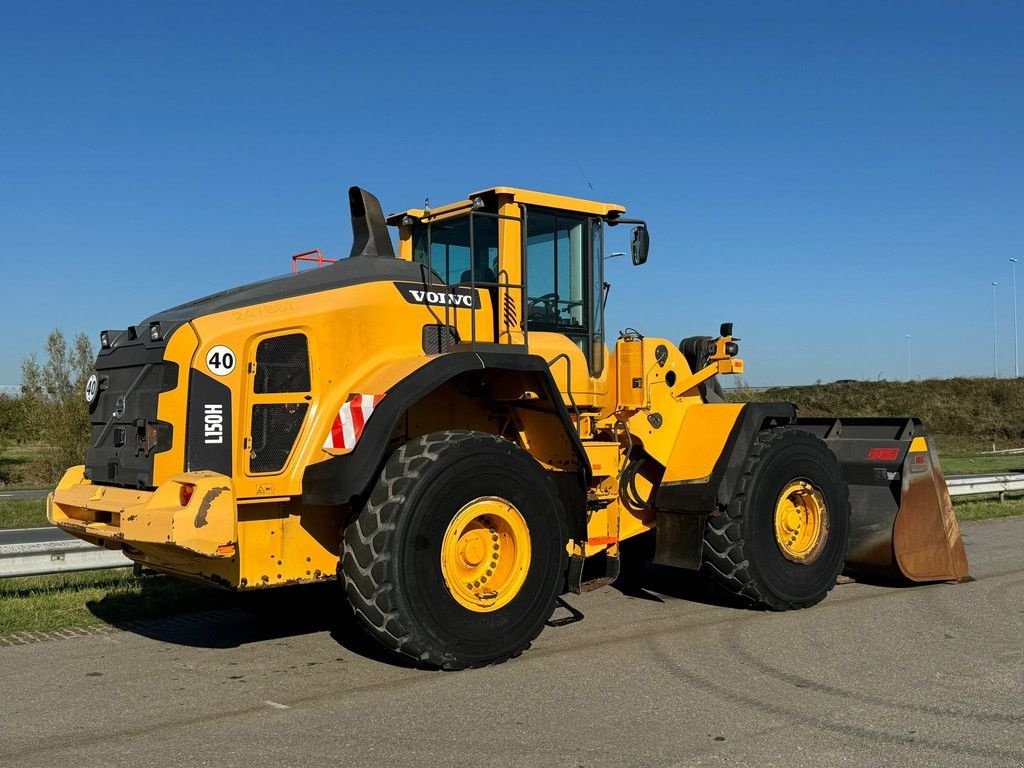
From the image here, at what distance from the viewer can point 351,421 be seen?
6.01m

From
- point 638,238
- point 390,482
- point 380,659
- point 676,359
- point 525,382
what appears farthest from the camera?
point 676,359

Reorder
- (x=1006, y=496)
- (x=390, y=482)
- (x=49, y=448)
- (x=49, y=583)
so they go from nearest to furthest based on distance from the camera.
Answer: (x=390, y=482) → (x=49, y=583) → (x=1006, y=496) → (x=49, y=448)

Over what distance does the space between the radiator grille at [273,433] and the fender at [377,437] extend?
0.71 ft

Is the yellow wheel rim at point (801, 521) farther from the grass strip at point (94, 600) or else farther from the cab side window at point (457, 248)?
the grass strip at point (94, 600)

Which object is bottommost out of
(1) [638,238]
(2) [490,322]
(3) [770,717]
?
(3) [770,717]

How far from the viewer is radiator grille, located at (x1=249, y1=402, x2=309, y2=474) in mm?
5922

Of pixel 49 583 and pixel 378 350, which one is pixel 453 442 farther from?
pixel 49 583

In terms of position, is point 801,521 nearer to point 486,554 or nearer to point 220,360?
point 486,554

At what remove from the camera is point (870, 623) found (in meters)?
7.28

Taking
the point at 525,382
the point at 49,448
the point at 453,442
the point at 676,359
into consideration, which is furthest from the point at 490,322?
the point at 49,448

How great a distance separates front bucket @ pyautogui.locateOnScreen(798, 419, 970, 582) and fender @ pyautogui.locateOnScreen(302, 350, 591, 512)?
4.25 meters

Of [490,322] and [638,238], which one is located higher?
[638,238]

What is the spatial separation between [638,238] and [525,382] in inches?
71.9

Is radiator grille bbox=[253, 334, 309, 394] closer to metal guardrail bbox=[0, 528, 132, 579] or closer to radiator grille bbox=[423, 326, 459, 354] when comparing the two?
radiator grille bbox=[423, 326, 459, 354]
